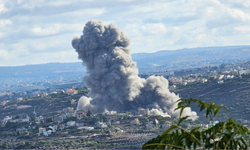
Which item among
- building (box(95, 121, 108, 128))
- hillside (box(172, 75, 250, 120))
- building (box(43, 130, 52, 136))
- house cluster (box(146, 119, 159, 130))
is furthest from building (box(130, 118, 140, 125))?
hillside (box(172, 75, 250, 120))

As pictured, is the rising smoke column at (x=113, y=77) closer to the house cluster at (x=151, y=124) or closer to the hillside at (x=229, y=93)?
the house cluster at (x=151, y=124)

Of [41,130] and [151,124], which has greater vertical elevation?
[41,130]

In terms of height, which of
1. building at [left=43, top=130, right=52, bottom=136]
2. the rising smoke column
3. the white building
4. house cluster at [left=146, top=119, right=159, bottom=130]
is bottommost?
house cluster at [left=146, top=119, right=159, bottom=130]

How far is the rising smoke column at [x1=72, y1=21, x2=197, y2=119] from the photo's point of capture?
67750mm

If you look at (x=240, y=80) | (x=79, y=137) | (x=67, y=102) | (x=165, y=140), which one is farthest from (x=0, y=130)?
(x=165, y=140)

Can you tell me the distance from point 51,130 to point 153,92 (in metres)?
19.6

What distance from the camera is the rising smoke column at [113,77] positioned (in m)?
67.8

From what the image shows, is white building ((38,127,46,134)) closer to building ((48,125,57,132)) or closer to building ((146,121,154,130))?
building ((48,125,57,132))

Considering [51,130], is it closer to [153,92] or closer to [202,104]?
[153,92]

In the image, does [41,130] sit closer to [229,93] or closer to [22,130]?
[22,130]

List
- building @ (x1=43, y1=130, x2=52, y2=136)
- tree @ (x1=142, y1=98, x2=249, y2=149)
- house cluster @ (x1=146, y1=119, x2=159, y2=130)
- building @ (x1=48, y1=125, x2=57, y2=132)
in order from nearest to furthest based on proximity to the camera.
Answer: tree @ (x1=142, y1=98, x2=249, y2=149)
building @ (x1=43, y1=130, x2=52, y2=136)
house cluster @ (x1=146, y1=119, x2=159, y2=130)
building @ (x1=48, y1=125, x2=57, y2=132)

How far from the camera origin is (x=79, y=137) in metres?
52.5

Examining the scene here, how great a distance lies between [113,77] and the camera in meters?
67.2

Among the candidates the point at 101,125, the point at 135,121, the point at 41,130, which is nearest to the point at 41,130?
the point at 41,130
